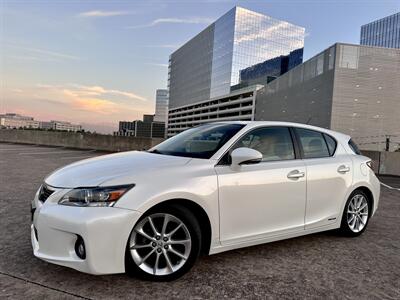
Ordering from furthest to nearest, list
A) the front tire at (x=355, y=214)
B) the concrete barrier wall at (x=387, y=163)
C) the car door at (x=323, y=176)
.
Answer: the concrete barrier wall at (x=387, y=163) < the front tire at (x=355, y=214) < the car door at (x=323, y=176)

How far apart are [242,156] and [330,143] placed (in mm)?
1928

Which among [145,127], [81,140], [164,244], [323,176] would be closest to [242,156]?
[164,244]

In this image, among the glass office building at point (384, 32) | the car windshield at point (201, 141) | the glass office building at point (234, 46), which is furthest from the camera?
the glass office building at point (234, 46)

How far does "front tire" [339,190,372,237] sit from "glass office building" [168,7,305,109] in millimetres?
105988

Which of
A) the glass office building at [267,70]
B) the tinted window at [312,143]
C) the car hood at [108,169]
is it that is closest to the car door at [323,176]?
the tinted window at [312,143]

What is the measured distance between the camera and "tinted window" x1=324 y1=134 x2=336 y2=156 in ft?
15.7

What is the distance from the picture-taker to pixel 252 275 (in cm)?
339

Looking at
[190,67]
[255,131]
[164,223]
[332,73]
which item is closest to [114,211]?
[164,223]

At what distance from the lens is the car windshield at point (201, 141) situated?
3762 mm

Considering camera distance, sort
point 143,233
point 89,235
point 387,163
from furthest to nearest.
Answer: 1. point 387,163
2. point 143,233
3. point 89,235

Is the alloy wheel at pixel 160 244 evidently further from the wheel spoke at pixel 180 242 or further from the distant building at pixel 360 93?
the distant building at pixel 360 93

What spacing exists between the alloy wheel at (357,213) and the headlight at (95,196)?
3217 millimetres

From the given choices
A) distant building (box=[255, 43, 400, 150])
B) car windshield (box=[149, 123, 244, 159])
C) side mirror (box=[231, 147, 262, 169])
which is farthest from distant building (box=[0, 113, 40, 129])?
side mirror (box=[231, 147, 262, 169])

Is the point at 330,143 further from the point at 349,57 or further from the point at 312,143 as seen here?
the point at 349,57
